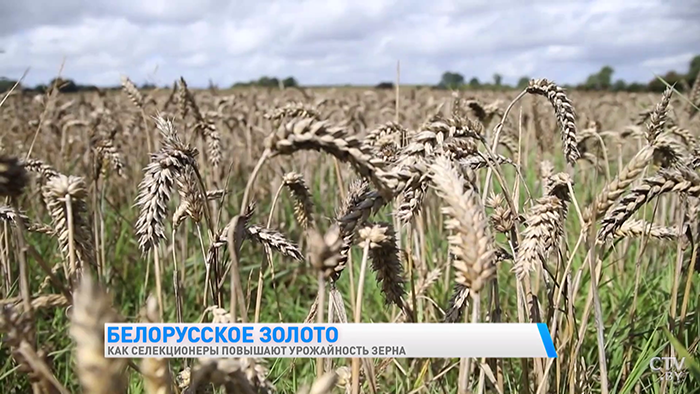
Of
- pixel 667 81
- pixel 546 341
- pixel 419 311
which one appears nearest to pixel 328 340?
pixel 546 341

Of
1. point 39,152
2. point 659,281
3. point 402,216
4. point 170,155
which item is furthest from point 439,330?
point 39,152

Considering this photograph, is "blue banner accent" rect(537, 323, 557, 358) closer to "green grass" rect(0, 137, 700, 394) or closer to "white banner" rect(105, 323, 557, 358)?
"white banner" rect(105, 323, 557, 358)

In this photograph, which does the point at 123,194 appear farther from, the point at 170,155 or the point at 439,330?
the point at 439,330

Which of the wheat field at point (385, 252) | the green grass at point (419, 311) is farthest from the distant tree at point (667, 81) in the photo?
the green grass at point (419, 311)

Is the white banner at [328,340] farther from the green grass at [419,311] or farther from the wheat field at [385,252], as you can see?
the green grass at [419,311]

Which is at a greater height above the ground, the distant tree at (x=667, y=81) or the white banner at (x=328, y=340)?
the distant tree at (x=667, y=81)

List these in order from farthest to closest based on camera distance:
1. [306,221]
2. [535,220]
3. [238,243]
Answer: [306,221] < [535,220] < [238,243]

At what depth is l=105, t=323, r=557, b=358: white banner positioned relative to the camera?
1220 millimetres

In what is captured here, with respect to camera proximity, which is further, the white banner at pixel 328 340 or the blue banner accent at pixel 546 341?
the blue banner accent at pixel 546 341

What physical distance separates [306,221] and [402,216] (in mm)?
391

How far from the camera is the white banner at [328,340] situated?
4.00 feet

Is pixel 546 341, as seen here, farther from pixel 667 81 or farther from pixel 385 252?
pixel 667 81

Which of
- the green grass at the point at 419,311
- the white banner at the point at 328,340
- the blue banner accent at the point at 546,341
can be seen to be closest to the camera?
the white banner at the point at 328,340

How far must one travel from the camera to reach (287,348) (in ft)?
4.34
